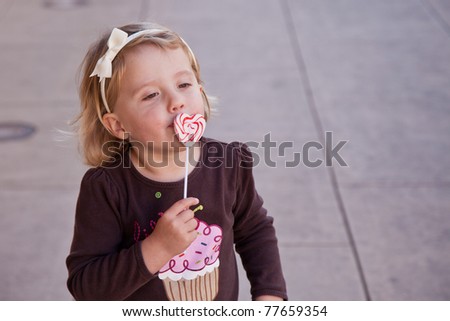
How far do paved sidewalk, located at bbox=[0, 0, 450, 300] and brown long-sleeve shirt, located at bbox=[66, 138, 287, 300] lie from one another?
4.95 feet

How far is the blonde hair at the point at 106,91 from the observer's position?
6.54 feet

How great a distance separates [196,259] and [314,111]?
3.66 meters

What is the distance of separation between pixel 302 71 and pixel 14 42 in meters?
3.28

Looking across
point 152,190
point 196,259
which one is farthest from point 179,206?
point 196,259

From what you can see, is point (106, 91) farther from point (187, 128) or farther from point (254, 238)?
point (254, 238)

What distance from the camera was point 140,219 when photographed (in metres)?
2.05

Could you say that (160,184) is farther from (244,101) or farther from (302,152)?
(244,101)

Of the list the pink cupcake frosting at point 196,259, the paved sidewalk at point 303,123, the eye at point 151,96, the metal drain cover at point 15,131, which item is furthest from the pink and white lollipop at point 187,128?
the metal drain cover at point 15,131

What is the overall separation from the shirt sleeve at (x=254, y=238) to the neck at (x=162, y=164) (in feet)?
0.67

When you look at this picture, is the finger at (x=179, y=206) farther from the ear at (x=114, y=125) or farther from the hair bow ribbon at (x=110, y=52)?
the hair bow ribbon at (x=110, y=52)

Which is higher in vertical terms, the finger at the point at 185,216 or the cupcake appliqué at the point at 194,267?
the finger at the point at 185,216

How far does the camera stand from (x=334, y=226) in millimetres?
4137
